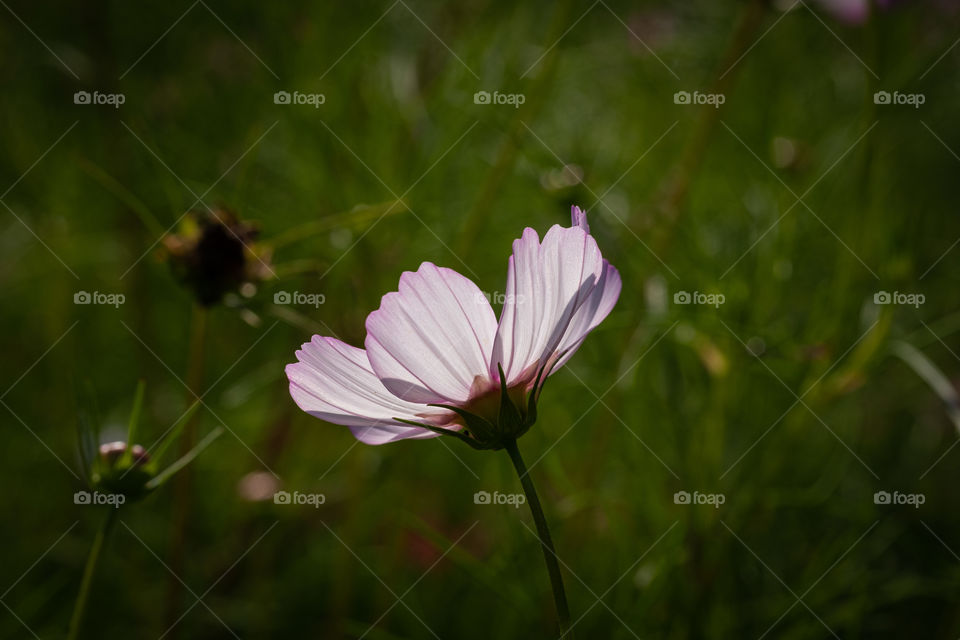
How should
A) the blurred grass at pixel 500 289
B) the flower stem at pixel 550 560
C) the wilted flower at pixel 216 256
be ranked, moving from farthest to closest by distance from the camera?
the blurred grass at pixel 500 289 < the wilted flower at pixel 216 256 < the flower stem at pixel 550 560

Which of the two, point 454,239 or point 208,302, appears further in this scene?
point 454,239

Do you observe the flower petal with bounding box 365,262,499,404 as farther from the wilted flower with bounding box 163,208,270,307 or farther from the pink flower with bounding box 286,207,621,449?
the wilted flower with bounding box 163,208,270,307

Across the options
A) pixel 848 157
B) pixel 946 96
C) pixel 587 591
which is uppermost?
pixel 946 96

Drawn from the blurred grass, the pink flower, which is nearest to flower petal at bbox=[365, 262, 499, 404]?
the pink flower

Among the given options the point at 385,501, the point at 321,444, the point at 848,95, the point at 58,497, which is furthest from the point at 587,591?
the point at 848,95

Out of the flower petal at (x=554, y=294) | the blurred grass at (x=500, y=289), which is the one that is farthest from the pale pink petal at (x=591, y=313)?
the blurred grass at (x=500, y=289)

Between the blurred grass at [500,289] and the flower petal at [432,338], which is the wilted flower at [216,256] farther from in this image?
the flower petal at [432,338]

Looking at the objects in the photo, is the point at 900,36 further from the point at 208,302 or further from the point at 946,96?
the point at 208,302
